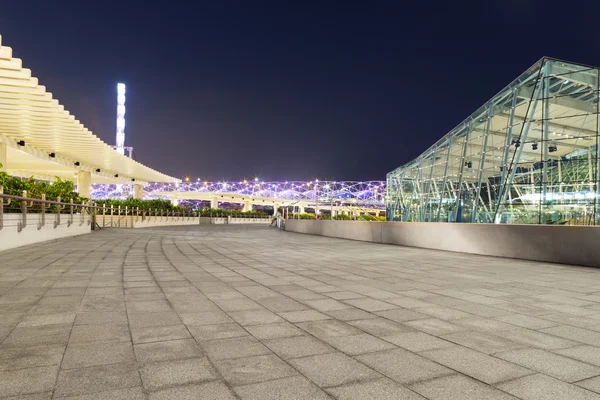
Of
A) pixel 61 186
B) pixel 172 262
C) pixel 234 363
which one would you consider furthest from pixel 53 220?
pixel 234 363

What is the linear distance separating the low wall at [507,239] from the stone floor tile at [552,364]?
816 cm

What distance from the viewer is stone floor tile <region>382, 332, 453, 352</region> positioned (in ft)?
12.1

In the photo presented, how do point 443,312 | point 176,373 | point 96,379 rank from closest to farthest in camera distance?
point 96,379
point 176,373
point 443,312

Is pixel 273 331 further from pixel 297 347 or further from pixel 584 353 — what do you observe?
pixel 584 353

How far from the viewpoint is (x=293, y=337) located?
3.91 m

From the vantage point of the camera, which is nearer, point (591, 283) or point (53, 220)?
point (591, 283)

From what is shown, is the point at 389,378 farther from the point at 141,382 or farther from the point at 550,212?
the point at 550,212

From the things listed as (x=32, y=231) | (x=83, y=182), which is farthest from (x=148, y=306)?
(x=83, y=182)

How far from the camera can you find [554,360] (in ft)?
11.2

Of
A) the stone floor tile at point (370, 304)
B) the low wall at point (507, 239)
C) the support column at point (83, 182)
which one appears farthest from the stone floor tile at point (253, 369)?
the support column at point (83, 182)

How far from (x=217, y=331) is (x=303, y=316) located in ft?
3.38

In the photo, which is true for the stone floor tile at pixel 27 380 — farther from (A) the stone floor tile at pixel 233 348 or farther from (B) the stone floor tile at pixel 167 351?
(A) the stone floor tile at pixel 233 348

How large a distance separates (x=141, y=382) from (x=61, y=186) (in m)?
22.4

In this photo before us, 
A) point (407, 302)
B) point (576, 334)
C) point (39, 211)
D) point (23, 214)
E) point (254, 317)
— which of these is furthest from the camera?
point (39, 211)
